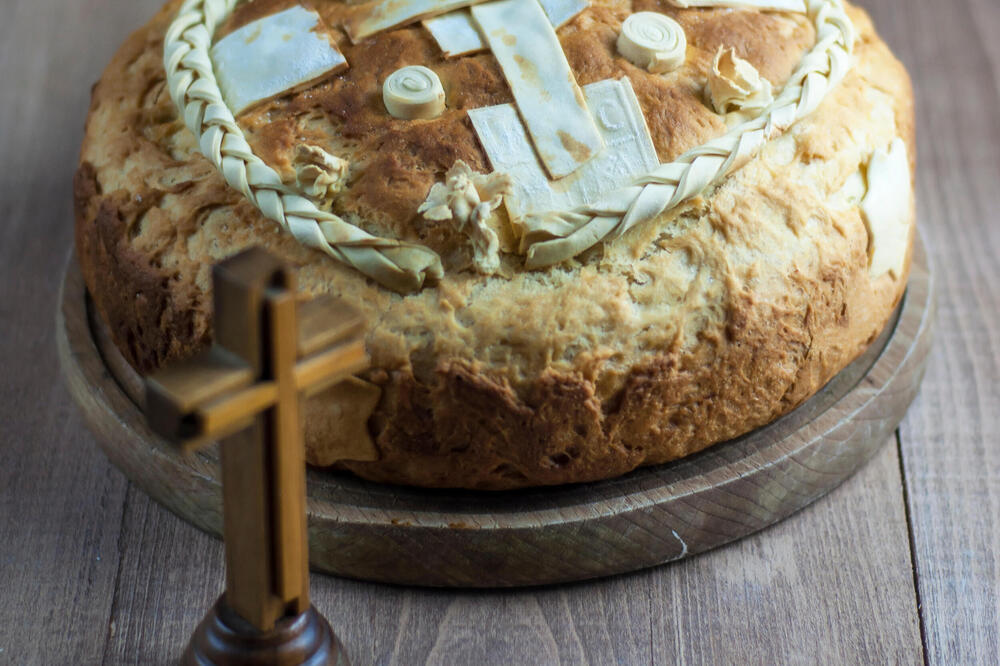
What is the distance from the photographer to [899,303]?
2.15m

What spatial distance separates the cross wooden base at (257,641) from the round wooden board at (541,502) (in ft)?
0.77

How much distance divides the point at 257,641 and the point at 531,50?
885 millimetres

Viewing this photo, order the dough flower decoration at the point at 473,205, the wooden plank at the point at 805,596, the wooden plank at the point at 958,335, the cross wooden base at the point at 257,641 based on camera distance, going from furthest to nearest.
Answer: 1. the wooden plank at the point at 958,335
2. the wooden plank at the point at 805,596
3. the dough flower decoration at the point at 473,205
4. the cross wooden base at the point at 257,641

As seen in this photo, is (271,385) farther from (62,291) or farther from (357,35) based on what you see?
(62,291)

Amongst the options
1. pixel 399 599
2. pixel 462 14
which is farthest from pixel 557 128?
pixel 399 599

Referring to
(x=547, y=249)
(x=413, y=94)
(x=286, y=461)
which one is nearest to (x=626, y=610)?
(x=547, y=249)

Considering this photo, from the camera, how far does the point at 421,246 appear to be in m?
1.69

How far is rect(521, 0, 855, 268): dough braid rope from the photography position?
1.69 metres

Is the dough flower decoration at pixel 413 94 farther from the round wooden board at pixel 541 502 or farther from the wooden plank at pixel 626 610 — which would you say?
the wooden plank at pixel 626 610

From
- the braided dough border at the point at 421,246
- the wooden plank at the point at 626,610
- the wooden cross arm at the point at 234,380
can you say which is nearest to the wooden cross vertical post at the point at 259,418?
the wooden cross arm at the point at 234,380

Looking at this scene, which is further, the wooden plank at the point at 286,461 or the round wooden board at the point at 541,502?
the round wooden board at the point at 541,502

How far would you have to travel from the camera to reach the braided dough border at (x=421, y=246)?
1680 mm

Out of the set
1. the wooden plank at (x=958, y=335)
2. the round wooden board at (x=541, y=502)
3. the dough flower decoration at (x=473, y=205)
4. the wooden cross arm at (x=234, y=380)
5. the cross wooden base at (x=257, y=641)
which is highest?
A: the wooden cross arm at (x=234, y=380)

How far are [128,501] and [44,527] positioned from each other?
123mm
